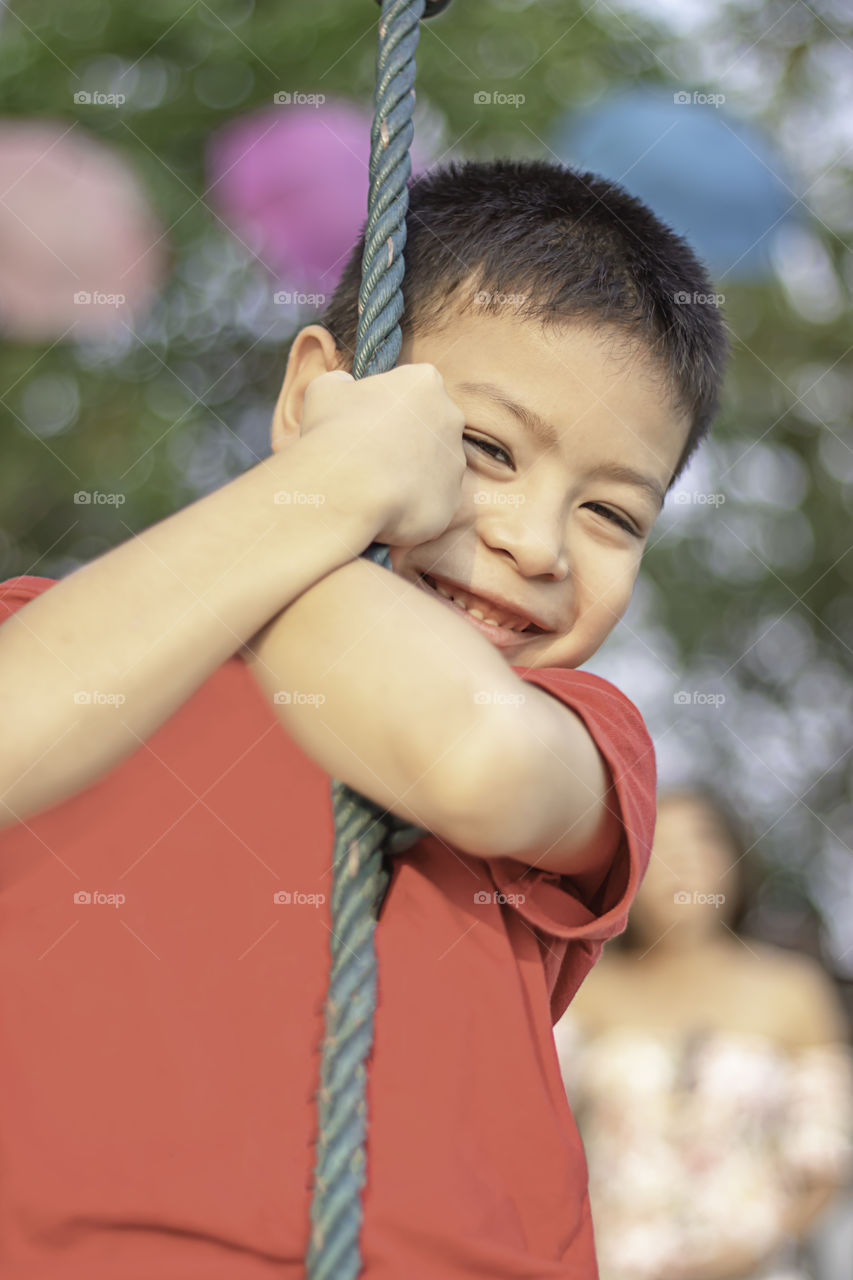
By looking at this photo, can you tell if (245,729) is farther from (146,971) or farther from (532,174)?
(532,174)

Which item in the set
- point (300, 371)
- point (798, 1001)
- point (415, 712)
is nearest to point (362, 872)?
point (415, 712)

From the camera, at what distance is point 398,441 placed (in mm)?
629

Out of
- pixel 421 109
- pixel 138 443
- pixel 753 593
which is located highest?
pixel 421 109

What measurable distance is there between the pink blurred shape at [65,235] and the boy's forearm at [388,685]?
1976 millimetres

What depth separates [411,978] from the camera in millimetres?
675

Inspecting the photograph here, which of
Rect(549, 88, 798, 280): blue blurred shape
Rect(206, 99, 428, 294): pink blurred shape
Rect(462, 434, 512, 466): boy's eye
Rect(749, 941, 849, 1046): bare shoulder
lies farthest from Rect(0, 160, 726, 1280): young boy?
Rect(549, 88, 798, 280): blue blurred shape

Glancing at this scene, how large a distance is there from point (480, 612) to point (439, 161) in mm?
2506

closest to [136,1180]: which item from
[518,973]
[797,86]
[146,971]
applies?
[146,971]

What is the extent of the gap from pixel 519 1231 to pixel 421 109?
3.12 m

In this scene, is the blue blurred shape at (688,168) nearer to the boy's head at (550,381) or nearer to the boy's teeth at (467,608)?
the boy's head at (550,381)

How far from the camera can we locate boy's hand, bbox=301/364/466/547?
24.2 inches

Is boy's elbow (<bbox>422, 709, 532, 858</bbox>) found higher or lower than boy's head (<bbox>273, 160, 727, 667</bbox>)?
lower

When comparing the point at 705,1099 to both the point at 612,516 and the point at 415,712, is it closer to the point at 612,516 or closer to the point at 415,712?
the point at 612,516

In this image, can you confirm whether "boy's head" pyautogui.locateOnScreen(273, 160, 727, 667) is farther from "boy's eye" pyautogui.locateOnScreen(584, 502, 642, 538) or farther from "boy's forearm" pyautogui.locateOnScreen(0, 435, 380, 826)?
"boy's forearm" pyautogui.locateOnScreen(0, 435, 380, 826)
